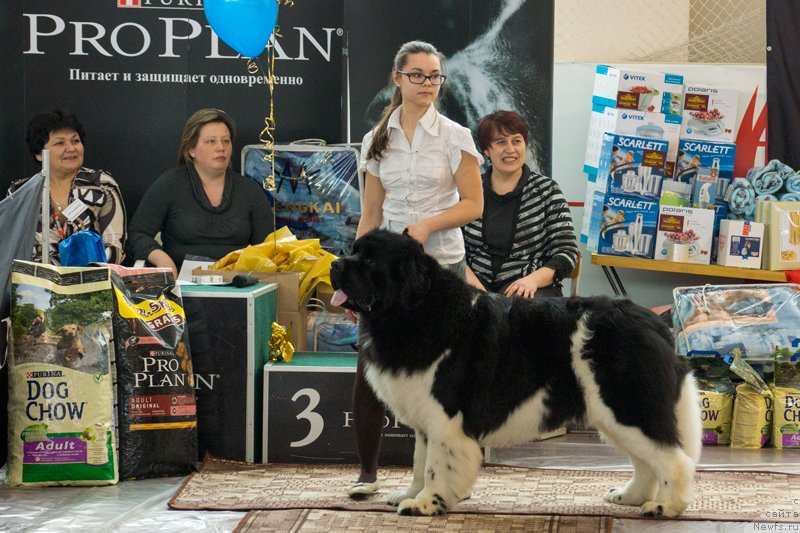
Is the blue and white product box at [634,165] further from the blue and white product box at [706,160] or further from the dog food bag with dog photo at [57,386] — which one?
the dog food bag with dog photo at [57,386]

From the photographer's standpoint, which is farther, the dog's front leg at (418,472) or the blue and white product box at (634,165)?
the blue and white product box at (634,165)

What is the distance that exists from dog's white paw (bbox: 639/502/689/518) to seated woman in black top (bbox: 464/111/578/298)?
1.79 meters

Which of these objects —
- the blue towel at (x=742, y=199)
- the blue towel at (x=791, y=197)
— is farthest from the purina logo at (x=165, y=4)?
the blue towel at (x=791, y=197)

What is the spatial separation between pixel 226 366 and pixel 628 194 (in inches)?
121

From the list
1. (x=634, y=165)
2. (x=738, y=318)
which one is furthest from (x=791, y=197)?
(x=738, y=318)

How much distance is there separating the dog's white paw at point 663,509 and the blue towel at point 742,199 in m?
3.30

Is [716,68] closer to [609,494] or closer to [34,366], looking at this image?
[609,494]

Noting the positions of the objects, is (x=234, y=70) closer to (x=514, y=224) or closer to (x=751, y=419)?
(x=514, y=224)

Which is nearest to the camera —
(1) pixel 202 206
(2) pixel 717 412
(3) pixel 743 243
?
(2) pixel 717 412

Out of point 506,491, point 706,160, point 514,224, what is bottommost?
point 506,491

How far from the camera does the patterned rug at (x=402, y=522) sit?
10.7 ft

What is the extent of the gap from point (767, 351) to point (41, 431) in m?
3.30

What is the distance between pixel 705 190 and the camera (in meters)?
6.32

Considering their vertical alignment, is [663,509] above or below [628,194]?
below
